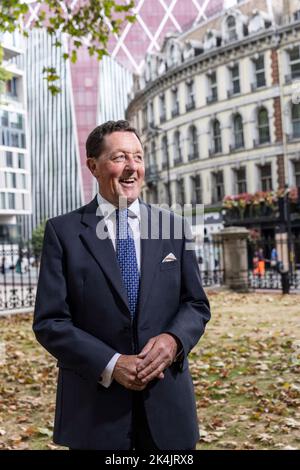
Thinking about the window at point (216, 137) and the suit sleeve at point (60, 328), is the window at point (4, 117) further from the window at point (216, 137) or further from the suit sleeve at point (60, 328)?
the window at point (216, 137)

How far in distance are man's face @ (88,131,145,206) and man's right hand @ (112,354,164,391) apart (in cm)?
71

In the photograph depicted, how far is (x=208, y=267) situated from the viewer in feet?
68.8

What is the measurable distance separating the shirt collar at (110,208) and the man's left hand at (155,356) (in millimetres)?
584

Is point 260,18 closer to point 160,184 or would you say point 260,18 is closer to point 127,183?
point 160,184

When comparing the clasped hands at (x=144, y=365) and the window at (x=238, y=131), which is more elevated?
the window at (x=238, y=131)

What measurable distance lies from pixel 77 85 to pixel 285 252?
19354mm

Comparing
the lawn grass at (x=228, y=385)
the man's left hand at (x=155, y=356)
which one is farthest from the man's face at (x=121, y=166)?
the lawn grass at (x=228, y=385)

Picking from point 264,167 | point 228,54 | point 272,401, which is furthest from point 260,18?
point 272,401

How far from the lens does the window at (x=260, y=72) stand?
105 ft

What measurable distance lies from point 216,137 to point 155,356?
32.8 m

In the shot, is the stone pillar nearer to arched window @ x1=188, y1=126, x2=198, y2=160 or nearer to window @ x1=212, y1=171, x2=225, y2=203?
window @ x1=212, y1=171, x2=225, y2=203

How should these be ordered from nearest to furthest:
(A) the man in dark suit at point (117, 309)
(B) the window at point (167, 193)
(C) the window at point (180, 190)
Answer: (A) the man in dark suit at point (117, 309) → (C) the window at point (180, 190) → (B) the window at point (167, 193)

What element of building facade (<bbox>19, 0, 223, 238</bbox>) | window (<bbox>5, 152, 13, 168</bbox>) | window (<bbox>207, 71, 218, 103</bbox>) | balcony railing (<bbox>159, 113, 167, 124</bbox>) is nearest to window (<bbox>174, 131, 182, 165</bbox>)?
balcony railing (<bbox>159, 113, 167, 124</bbox>)
